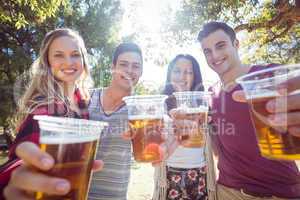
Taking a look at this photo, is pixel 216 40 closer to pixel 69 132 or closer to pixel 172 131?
pixel 172 131

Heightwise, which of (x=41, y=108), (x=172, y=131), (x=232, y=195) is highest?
(x=41, y=108)

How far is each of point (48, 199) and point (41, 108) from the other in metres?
0.79

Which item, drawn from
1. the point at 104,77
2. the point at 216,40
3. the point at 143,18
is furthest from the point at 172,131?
the point at 104,77

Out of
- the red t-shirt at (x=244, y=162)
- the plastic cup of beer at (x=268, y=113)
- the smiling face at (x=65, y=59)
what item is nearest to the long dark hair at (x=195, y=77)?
the red t-shirt at (x=244, y=162)

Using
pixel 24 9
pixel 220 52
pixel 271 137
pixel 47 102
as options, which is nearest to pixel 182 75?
pixel 220 52

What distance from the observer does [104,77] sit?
17.8 m

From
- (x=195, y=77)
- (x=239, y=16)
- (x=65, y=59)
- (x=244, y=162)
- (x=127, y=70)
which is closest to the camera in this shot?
(x=65, y=59)

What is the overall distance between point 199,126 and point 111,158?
1.04 metres

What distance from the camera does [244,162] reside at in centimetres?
294

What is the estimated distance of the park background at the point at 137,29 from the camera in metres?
8.96

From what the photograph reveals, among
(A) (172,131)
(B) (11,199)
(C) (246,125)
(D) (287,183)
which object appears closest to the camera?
(B) (11,199)

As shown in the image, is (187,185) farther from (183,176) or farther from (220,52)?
(220,52)

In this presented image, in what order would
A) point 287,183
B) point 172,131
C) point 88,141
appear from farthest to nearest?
point 287,183
point 172,131
point 88,141

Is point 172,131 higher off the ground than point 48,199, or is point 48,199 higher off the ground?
point 172,131
